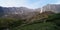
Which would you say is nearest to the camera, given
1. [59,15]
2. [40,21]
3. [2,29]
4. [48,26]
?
[48,26]

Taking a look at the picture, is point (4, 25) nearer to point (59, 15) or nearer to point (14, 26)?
point (14, 26)

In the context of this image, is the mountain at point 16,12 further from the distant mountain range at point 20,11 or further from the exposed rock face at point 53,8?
the exposed rock face at point 53,8

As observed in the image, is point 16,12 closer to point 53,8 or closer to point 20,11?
point 20,11

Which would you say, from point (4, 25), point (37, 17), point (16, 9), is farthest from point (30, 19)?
point (4, 25)

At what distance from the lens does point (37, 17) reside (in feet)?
16.8

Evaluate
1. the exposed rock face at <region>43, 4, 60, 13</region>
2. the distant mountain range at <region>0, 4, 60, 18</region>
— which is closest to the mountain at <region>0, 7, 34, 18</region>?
the distant mountain range at <region>0, 4, 60, 18</region>

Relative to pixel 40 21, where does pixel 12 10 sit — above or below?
above

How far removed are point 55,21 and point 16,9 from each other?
1.40 meters

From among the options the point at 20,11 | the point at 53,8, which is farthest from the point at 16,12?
the point at 53,8

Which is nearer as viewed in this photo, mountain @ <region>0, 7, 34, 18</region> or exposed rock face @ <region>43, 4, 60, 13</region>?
mountain @ <region>0, 7, 34, 18</region>

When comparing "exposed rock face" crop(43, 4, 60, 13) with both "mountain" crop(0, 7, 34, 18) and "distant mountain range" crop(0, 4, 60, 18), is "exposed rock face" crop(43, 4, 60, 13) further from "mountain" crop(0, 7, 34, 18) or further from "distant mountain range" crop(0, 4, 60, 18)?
"mountain" crop(0, 7, 34, 18)

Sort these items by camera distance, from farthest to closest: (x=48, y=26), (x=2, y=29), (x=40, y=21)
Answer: (x=40, y=21) < (x=2, y=29) < (x=48, y=26)

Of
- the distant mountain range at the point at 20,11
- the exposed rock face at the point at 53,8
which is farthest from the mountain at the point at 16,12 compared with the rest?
the exposed rock face at the point at 53,8

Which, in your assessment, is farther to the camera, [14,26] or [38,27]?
[14,26]
